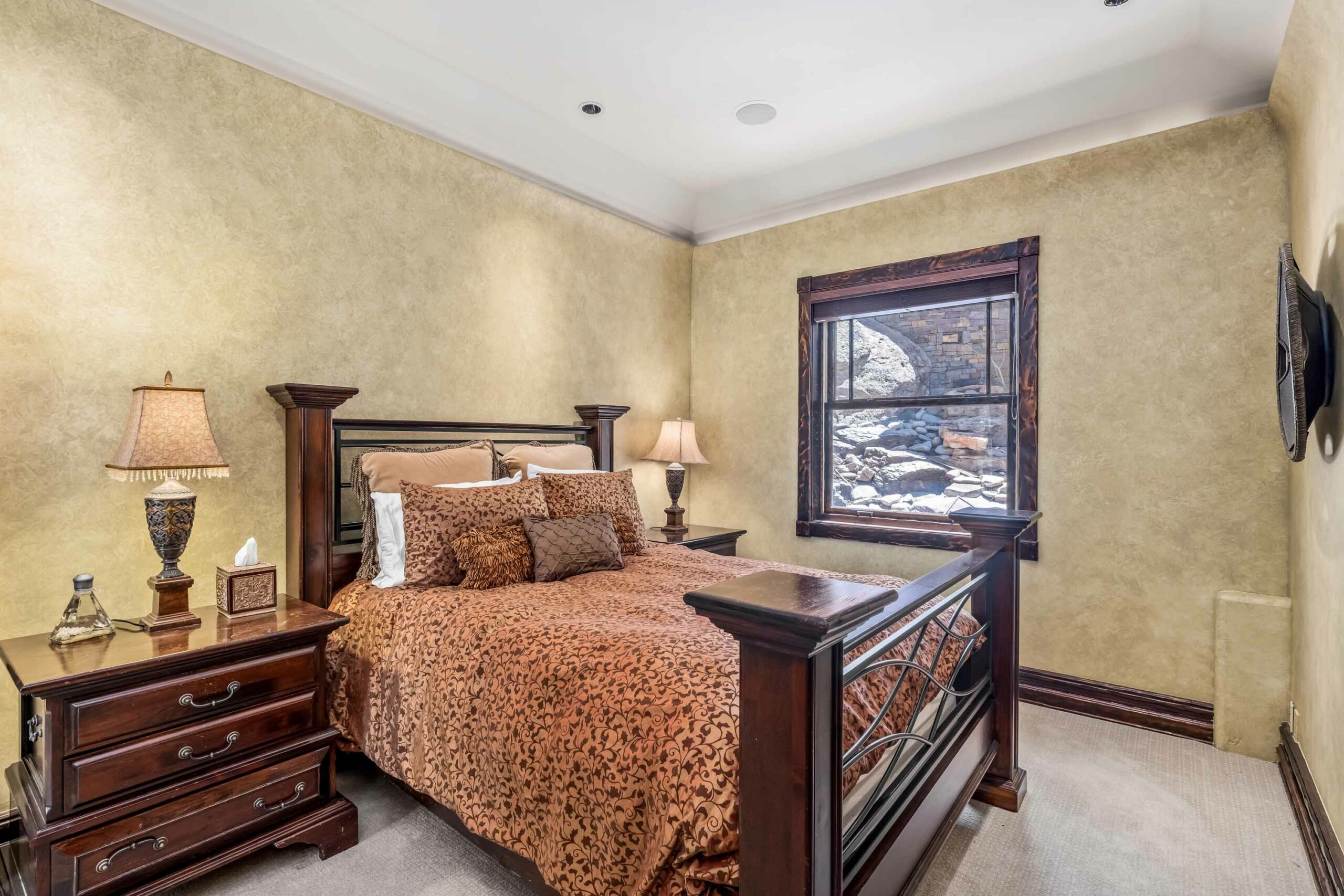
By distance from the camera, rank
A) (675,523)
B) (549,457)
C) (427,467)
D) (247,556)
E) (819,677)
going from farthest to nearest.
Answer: (675,523) < (549,457) < (427,467) < (247,556) < (819,677)

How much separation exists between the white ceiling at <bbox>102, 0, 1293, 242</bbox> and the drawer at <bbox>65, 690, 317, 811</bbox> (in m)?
2.33

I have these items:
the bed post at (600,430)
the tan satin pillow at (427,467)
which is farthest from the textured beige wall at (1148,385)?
the tan satin pillow at (427,467)

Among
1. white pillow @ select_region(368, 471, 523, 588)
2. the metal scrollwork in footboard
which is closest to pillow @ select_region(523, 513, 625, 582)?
white pillow @ select_region(368, 471, 523, 588)

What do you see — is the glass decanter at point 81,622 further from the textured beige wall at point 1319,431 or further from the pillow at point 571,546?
the textured beige wall at point 1319,431

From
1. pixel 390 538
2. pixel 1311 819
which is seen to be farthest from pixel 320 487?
pixel 1311 819

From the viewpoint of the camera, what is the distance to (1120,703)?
121 inches

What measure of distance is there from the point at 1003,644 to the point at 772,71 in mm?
2614

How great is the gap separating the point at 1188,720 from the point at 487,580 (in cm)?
304

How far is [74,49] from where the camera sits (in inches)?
84.7

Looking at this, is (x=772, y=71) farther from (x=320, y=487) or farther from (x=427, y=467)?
(x=320, y=487)

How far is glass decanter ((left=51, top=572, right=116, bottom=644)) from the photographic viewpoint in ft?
6.08

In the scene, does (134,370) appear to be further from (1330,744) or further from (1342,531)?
(1330,744)

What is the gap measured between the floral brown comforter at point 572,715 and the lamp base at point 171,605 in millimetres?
494

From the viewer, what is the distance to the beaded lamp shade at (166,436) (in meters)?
1.93
